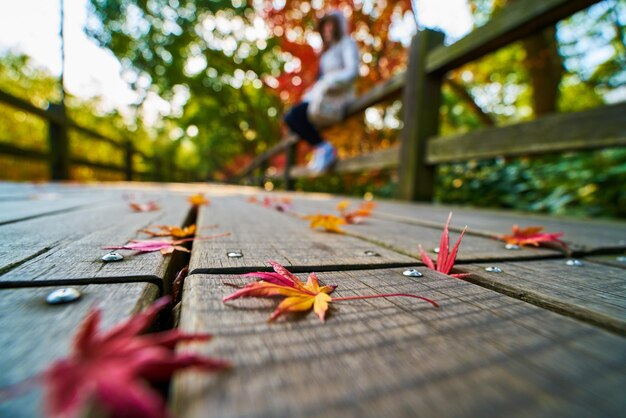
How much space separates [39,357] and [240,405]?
0.16 metres

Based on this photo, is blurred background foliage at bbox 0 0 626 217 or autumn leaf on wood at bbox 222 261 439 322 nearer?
autumn leaf on wood at bbox 222 261 439 322

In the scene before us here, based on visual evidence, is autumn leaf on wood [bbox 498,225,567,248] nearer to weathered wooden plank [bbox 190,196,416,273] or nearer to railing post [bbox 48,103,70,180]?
weathered wooden plank [bbox 190,196,416,273]

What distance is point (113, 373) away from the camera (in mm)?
192

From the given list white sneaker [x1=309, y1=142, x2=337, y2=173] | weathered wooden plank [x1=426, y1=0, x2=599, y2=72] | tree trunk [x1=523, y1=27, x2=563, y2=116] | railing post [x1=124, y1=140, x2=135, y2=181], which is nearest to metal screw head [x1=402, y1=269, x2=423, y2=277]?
weathered wooden plank [x1=426, y1=0, x2=599, y2=72]

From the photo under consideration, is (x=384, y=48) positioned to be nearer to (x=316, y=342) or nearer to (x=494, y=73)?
(x=494, y=73)

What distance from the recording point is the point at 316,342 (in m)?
0.27

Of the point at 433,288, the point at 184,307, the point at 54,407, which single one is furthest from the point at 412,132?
the point at 54,407

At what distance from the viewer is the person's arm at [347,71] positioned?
311 centimetres

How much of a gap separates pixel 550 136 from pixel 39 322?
1761mm

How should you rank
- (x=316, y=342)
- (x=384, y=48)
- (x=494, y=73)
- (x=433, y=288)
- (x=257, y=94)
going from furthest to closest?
1. (x=257, y=94)
2. (x=494, y=73)
3. (x=384, y=48)
4. (x=433, y=288)
5. (x=316, y=342)

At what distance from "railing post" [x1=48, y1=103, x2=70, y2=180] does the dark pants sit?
344 cm

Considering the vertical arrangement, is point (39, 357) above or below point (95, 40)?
below

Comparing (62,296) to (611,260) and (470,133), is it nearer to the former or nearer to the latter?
(611,260)

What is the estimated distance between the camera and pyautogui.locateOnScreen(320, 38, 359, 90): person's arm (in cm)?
311
